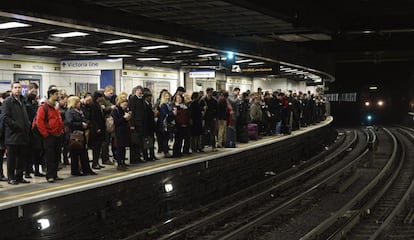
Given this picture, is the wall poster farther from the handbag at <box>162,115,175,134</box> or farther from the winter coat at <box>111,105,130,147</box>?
the winter coat at <box>111,105,130,147</box>

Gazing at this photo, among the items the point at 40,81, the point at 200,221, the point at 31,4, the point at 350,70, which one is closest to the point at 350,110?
the point at 350,70

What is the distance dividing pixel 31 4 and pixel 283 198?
26.0ft

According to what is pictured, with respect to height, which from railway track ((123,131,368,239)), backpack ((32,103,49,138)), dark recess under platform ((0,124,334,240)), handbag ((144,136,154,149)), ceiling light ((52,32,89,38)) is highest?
ceiling light ((52,32,89,38))

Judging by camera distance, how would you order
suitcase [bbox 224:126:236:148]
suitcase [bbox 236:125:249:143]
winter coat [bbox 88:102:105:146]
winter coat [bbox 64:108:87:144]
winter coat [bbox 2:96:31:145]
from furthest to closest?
1. suitcase [bbox 236:125:249:143]
2. suitcase [bbox 224:126:236:148]
3. winter coat [bbox 88:102:105:146]
4. winter coat [bbox 64:108:87:144]
5. winter coat [bbox 2:96:31:145]

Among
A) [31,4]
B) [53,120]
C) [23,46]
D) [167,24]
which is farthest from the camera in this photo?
[23,46]

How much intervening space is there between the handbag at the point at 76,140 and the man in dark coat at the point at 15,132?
88 cm

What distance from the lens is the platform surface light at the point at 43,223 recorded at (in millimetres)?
7730

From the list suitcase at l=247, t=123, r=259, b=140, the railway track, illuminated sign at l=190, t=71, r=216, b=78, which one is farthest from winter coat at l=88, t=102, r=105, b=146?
illuminated sign at l=190, t=71, r=216, b=78

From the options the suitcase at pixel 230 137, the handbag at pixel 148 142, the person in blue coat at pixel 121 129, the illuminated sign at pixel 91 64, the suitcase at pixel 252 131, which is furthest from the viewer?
the suitcase at pixel 252 131

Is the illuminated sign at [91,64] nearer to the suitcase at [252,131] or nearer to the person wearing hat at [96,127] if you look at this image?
the person wearing hat at [96,127]

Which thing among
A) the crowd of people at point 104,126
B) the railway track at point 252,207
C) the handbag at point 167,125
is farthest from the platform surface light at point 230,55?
the railway track at point 252,207

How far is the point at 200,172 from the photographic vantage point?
484 inches

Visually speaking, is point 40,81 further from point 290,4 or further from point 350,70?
point 350,70

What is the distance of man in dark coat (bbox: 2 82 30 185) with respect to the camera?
28.9 feet
